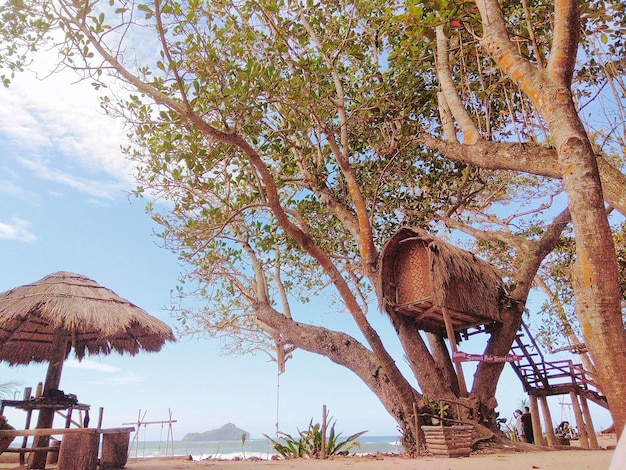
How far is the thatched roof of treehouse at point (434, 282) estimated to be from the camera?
271 inches

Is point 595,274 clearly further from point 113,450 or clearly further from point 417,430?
point 113,450

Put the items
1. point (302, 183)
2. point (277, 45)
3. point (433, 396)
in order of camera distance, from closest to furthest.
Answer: point (277, 45) < point (433, 396) < point (302, 183)

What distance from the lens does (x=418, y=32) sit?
16.8ft

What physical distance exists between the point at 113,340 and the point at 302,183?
4264 millimetres

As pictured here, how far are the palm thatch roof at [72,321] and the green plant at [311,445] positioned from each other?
9.61 ft

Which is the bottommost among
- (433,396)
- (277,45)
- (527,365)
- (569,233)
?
(433,396)

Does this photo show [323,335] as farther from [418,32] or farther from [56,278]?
[418,32]

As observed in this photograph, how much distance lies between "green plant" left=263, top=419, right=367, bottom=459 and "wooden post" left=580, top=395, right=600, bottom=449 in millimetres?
4328

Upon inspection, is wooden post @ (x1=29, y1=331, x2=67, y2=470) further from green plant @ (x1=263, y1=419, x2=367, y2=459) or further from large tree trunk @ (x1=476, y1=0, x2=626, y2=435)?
large tree trunk @ (x1=476, y1=0, x2=626, y2=435)

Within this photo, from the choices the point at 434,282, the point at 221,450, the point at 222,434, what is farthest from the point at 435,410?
the point at 222,434

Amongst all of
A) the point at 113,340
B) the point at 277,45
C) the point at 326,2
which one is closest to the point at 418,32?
the point at 277,45

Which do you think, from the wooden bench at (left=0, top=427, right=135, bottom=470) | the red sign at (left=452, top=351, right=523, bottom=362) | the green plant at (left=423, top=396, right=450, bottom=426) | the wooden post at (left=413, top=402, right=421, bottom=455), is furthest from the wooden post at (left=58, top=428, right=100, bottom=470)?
the red sign at (left=452, top=351, right=523, bottom=362)

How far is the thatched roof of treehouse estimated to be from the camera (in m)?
6.89

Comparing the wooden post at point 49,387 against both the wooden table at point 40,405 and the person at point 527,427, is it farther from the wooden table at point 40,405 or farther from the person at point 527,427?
the person at point 527,427
